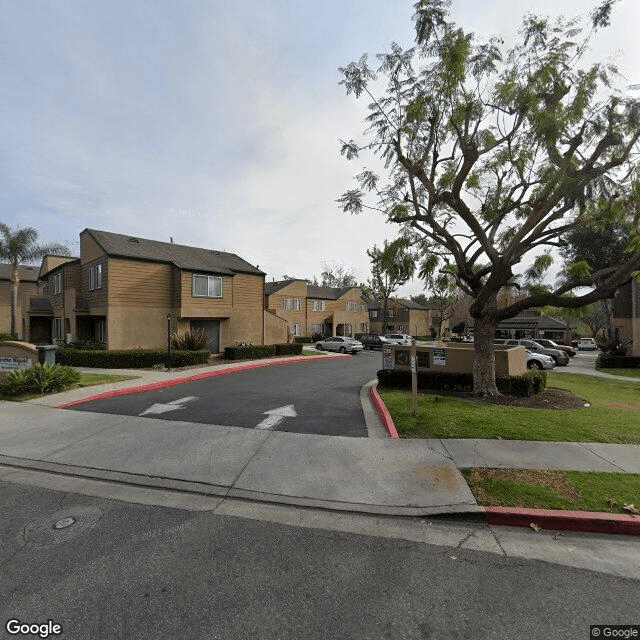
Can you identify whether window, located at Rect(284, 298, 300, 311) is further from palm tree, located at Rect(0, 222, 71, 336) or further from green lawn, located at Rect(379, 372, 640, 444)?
green lawn, located at Rect(379, 372, 640, 444)

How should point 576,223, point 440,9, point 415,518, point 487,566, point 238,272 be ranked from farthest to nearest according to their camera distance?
point 238,272, point 576,223, point 440,9, point 415,518, point 487,566

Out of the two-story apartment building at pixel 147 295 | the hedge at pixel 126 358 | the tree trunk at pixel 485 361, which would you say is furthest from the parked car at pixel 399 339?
the hedge at pixel 126 358

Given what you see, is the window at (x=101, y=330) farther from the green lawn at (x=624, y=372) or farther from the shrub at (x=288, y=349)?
the green lawn at (x=624, y=372)

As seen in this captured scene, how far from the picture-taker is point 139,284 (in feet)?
62.8

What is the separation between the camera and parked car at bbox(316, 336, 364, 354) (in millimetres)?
29464

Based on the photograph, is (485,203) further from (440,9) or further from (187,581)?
(187,581)

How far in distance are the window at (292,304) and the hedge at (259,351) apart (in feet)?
54.6

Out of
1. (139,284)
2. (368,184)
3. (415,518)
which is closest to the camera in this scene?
(415,518)

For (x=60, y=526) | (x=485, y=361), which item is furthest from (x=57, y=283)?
(x=485, y=361)

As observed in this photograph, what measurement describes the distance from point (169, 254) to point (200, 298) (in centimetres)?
389

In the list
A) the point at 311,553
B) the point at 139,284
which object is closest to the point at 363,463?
the point at 311,553

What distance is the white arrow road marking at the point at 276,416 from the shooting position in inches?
303

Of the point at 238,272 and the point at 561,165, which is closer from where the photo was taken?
the point at 561,165

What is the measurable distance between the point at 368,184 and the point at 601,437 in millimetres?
9915
